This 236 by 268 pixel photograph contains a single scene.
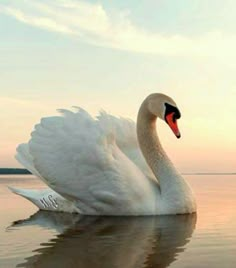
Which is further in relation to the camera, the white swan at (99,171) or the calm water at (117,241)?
the white swan at (99,171)

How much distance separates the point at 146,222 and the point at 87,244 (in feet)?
8.16

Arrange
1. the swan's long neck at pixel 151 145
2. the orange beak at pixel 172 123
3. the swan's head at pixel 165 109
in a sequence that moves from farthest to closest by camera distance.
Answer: the swan's long neck at pixel 151 145
the swan's head at pixel 165 109
the orange beak at pixel 172 123

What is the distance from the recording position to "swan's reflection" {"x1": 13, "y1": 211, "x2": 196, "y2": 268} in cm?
587

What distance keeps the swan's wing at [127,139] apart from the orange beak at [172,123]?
1009mm

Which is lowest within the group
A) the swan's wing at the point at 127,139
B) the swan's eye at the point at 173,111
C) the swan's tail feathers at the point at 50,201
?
the swan's tail feathers at the point at 50,201

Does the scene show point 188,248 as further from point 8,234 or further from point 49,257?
point 8,234

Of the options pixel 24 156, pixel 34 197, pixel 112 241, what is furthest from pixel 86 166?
pixel 112 241

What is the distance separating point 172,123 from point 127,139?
1316 mm

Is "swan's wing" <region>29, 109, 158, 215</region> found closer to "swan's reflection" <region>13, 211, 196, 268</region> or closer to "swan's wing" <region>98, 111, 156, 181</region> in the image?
"swan's reflection" <region>13, 211, 196, 268</region>

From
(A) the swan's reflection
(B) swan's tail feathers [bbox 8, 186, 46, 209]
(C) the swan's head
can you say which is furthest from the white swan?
(B) swan's tail feathers [bbox 8, 186, 46, 209]

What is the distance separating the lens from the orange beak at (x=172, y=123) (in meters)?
10.6

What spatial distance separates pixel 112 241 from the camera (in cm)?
736

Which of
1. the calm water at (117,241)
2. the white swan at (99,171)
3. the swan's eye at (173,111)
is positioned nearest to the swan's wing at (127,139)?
the white swan at (99,171)

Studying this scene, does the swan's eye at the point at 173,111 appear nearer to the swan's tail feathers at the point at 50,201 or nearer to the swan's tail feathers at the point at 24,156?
the swan's tail feathers at the point at 50,201
